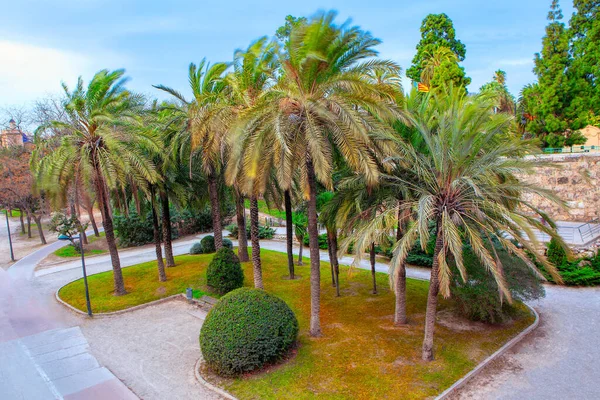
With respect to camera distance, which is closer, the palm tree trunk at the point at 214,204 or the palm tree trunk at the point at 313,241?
the palm tree trunk at the point at 313,241

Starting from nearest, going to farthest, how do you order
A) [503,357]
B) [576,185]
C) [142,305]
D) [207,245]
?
[503,357]
[142,305]
[207,245]
[576,185]

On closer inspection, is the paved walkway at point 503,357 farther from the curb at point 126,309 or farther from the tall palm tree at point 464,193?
the tall palm tree at point 464,193

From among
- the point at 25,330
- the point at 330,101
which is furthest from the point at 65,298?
the point at 330,101

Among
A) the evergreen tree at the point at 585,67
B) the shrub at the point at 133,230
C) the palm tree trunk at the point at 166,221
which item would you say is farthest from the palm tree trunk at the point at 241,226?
the evergreen tree at the point at 585,67

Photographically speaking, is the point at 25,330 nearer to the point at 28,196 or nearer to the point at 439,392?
the point at 439,392

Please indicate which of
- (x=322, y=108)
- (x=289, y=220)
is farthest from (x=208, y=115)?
(x=289, y=220)

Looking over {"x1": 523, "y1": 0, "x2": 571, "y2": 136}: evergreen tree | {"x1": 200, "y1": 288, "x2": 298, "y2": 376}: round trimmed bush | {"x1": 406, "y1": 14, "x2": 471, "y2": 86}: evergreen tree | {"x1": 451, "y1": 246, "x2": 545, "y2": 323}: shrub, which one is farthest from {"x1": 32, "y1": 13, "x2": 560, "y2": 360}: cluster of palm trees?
{"x1": 406, "y1": 14, "x2": 471, "y2": 86}: evergreen tree

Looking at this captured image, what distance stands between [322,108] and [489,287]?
776cm

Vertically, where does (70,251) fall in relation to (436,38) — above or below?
below

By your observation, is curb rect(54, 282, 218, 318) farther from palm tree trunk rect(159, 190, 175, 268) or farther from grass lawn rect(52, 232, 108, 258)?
grass lawn rect(52, 232, 108, 258)

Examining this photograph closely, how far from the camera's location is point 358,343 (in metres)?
11.7

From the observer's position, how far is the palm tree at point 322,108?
1018 cm

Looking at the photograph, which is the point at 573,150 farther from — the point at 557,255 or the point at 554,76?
the point at 557,255

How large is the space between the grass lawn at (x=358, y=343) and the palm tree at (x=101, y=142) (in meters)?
5.61
